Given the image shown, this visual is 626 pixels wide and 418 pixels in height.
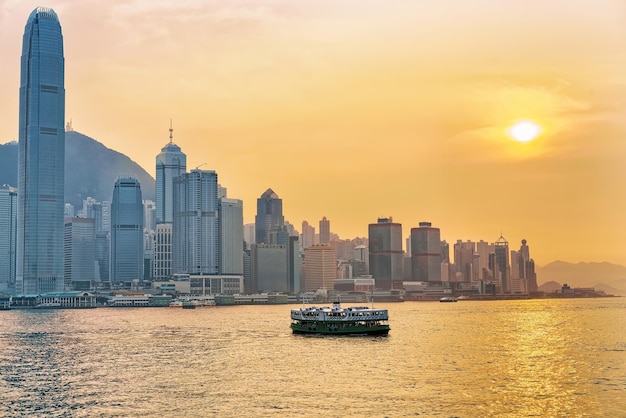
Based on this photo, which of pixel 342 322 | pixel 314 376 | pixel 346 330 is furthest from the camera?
pixel 342 322

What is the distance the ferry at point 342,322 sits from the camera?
162m

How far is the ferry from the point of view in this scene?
162 metres

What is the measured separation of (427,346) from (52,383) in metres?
66.7

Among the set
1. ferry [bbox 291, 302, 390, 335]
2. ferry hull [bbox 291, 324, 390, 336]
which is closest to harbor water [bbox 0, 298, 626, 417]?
ferry hull [bbox 291, 324, 390, 336]

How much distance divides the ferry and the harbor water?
460 cm

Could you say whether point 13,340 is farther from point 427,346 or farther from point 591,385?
point 591,385

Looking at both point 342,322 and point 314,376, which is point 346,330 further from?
point 314,376

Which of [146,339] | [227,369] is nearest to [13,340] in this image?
[146,339]

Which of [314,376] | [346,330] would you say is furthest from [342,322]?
[314,376]

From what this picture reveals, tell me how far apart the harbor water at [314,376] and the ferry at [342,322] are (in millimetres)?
4604

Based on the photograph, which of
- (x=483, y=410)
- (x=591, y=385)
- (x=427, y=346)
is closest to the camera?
(x=483, y=410)

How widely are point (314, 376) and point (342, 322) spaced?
199ft

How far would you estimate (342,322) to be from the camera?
534 feet

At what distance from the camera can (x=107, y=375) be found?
106 meters
